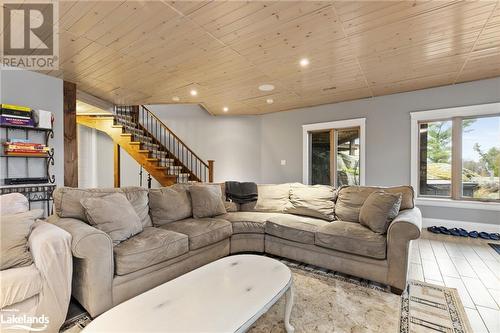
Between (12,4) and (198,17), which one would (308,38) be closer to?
(198,17)

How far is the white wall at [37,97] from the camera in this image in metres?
2.98

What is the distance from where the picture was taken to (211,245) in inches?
103

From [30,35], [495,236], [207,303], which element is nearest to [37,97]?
[30,35]

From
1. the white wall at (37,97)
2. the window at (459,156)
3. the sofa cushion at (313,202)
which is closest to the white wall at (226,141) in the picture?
the sofa cushion at (313,202)

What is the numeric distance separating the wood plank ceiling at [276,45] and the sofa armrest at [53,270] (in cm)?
183

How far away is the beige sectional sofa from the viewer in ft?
5.75

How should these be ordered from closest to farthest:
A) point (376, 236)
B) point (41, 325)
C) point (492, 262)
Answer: point (41, 325) → point (376, 236) → point (492, 262)

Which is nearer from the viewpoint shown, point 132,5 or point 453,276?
point 132,5

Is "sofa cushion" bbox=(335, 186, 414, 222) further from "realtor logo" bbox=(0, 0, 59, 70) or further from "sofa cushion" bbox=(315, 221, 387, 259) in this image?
"realtor logo" bbox=(0, 0, 59, 70)

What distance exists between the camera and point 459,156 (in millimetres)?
4004

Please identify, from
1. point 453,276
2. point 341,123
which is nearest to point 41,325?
point 453,276

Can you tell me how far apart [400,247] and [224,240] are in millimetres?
1779

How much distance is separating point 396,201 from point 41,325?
3013 mm

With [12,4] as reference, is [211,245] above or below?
below
